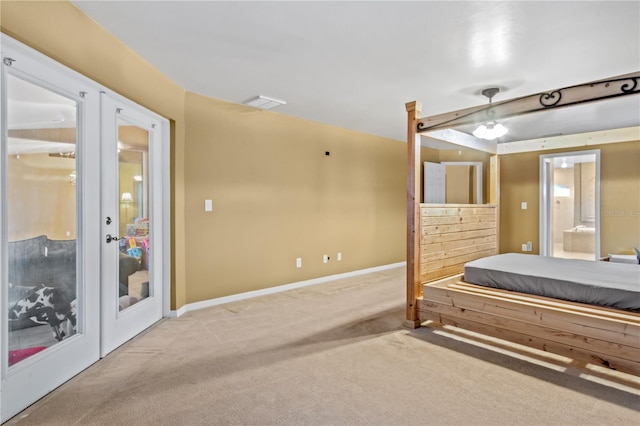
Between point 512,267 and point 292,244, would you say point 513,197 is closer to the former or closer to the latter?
point 512,267

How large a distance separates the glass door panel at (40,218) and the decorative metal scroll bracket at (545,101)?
290cm

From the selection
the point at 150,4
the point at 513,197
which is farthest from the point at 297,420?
the point at 513,197

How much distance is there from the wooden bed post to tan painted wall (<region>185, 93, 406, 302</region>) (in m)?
1.94

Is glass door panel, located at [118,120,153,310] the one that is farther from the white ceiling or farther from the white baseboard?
the white ceiling

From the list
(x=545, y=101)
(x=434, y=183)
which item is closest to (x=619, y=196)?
(x=434, y=183)

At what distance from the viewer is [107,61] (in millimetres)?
2475

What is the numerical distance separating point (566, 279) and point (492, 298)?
59 cm

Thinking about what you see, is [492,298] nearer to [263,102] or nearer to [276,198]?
[276,198]

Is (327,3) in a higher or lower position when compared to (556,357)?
higher

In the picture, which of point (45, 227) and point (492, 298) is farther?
point (492, 298)

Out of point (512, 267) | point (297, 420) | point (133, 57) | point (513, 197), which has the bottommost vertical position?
point (297, 420)

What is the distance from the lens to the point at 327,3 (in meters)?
2.10

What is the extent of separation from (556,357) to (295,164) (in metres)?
3.59

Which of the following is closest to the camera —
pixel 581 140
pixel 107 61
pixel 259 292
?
pixel 107 61
